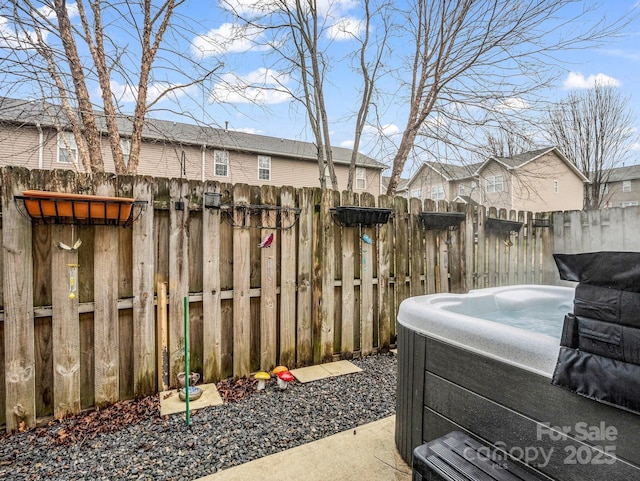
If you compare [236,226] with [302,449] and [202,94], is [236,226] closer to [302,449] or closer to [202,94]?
[302,449]

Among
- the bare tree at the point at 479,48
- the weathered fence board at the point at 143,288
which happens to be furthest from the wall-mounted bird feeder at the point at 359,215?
the bare tree at the point at 479,48

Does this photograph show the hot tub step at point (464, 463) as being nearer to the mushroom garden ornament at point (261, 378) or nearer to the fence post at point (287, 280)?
the mushroom garden ornament at point (261, 378)

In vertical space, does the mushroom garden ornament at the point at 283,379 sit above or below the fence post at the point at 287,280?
below

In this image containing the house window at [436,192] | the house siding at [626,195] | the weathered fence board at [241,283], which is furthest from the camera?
the house siding at [626,195]

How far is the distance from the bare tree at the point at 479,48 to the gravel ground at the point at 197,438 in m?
3.79

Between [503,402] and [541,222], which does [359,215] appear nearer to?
[503,402]

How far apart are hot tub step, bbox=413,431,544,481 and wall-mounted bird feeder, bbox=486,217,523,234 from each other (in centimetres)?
327

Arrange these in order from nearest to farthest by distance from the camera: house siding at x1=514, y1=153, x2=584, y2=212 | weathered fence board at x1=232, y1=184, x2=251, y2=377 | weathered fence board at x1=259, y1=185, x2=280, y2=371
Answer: weathered fence board at x1=232, y1=184, x2=251, y2=377 < weathered fence board at x1=259, y1=185, x2=280, y2=371 < house siding at x1=514, y1=153, x2=584, y2=212

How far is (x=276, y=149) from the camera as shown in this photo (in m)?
12.3

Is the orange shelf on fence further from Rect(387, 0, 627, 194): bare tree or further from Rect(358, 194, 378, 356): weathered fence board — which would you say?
Rect(387, 0, 627, 194): bare tree

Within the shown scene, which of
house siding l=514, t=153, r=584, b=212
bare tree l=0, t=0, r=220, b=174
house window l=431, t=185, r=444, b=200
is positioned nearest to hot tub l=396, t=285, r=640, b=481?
bare tree l=0, t=0, r=220, b=174

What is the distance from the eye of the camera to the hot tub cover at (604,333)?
0.93 metres

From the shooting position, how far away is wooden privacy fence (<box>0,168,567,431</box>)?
79.3 inches

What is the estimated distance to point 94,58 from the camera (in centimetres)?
325
